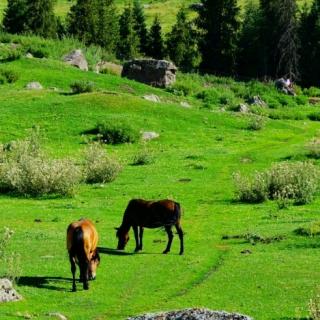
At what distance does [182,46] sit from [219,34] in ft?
15.6

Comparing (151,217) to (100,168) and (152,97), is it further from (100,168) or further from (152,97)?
(152,97)

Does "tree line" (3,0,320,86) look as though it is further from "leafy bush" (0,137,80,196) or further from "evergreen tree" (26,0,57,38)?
"leafy bush" (0,137,80,196)

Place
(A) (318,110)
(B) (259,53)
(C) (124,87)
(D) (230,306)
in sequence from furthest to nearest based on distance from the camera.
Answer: (B) (259,53) → (A) (318,110) → (C) (124,87) → (D) (230,306)

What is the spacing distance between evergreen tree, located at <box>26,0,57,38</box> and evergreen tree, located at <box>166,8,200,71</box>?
14265 mm

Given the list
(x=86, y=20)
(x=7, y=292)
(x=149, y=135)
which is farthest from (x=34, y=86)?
(x=7, y=292)

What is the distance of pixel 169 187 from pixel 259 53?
5852 cm

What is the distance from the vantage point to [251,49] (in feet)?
306

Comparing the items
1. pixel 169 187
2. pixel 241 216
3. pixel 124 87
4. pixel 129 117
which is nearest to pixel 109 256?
pixel 241 216

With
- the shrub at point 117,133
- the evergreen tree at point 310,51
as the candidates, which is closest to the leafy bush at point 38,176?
the shrub at point 117,133

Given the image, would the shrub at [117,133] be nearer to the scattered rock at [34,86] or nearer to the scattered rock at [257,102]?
the scattered rock at [34,86]

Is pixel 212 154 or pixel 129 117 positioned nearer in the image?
pixel 212 154

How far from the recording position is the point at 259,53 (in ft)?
303

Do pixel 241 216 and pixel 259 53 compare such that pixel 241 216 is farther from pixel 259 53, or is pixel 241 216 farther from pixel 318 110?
pixel 259 53

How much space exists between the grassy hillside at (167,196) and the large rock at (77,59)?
358cm
